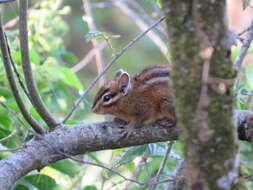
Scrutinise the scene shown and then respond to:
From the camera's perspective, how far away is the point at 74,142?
293 centimetres

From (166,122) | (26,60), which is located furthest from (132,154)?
(26,60)

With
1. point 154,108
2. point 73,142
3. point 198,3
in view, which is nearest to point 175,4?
point 198,3

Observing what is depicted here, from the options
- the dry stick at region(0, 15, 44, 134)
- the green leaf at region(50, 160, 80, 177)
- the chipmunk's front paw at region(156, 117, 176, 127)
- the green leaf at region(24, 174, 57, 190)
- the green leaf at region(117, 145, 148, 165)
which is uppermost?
the dry stick at region(0, 15, 44, 134)

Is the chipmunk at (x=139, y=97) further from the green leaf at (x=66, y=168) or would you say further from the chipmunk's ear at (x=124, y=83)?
the green leaf at (x=66, y=168)

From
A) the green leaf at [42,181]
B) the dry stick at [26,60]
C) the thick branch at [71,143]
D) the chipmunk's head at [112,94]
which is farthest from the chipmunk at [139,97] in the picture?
the dry stick at [26,60]

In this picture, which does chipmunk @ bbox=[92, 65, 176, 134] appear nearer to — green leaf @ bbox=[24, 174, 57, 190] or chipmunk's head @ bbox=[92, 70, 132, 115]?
chipmunk's head @ bbox=[92, 70, 132, 115]

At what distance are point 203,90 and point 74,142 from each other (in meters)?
1.42

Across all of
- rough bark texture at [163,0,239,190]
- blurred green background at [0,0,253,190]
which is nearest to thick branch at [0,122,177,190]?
blurred green background at [0,0,253,190]

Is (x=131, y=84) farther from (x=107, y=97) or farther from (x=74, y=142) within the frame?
(x=74, y=142)

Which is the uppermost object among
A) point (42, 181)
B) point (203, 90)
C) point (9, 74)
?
point (9, 74)

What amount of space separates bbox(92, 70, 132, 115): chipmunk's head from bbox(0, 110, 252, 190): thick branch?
0.66 meters

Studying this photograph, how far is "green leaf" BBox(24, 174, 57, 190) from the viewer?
3332 mm

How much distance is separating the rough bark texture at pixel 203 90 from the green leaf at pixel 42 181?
1.66 m

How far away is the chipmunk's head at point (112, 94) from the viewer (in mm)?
3770
